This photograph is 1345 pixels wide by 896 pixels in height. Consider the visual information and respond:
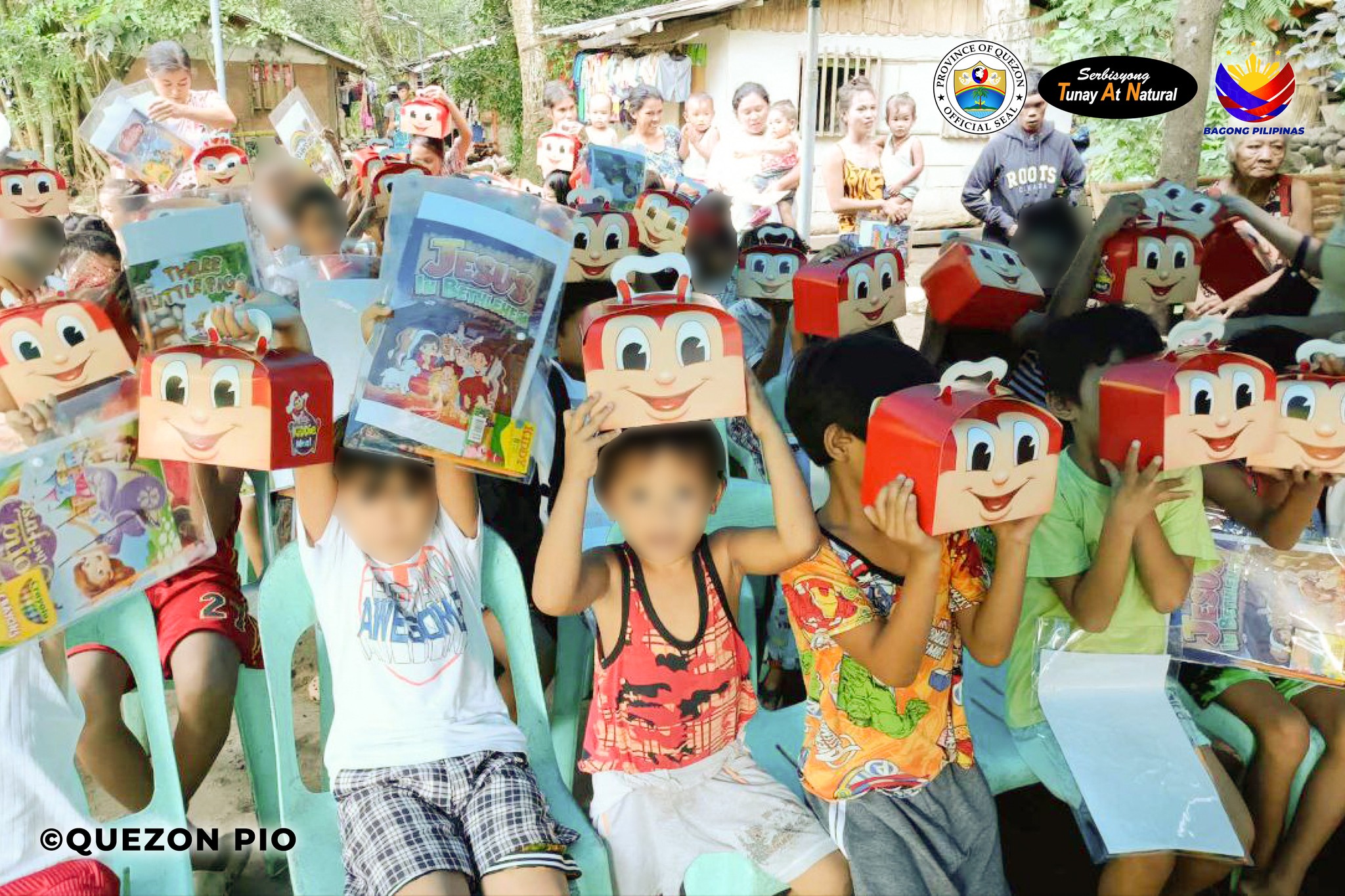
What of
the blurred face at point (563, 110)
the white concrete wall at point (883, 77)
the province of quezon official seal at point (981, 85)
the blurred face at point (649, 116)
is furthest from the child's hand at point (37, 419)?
the white concrete wall at point (883, 77)

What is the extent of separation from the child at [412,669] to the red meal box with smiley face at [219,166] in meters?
1.44

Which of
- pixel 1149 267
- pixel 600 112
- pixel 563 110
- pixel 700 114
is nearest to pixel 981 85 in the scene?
pixel 700 114

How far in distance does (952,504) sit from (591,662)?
37.6 inches

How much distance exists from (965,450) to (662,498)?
1.63ft

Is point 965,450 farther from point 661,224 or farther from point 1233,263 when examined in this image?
point 1233,263

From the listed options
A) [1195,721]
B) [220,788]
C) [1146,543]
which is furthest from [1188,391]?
[220,788]

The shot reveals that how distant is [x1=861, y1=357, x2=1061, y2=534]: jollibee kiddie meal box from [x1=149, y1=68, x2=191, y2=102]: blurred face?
390cm

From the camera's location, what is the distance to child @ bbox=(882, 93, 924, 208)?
653 centimetres

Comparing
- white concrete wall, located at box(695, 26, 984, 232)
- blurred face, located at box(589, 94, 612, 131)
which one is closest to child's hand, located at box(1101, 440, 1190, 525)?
blurred face, located at box(589, 94, 612, 131)

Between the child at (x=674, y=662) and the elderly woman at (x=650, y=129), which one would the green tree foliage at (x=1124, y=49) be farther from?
the child at (x=674, y=662)

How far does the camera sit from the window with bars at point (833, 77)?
1167 cm

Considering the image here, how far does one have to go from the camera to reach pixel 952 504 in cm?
142

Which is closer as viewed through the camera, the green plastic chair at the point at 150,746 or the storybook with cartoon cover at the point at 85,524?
the storybook with cartoon cover at the point at 85,524

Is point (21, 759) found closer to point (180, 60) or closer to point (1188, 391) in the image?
point (1188, 391)
